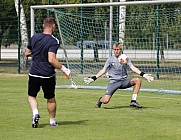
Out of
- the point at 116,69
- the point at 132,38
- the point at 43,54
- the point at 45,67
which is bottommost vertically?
the point at 132,38

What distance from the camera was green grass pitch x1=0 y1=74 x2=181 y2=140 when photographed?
9953 millimetres

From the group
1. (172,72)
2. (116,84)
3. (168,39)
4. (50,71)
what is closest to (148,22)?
(168,39)

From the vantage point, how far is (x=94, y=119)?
12016 mm

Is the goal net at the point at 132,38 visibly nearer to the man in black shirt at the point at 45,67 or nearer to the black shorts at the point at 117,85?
the black shorts at the point at 117,85

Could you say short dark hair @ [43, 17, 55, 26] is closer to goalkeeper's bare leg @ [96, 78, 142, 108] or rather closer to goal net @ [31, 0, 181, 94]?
goalkeeper's bare leg @ [96, 78, 142, 108]

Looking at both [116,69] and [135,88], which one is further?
[116,69]

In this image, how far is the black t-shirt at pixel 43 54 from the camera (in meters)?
11.0

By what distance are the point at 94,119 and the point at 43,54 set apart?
189 cm

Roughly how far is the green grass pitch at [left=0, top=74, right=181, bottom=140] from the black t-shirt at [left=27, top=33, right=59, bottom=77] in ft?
3.31

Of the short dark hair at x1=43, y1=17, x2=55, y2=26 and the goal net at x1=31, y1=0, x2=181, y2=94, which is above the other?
the short dark hair at x1=43, y1=17, x2=55, y2=26

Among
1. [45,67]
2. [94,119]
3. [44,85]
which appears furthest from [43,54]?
[94,119]

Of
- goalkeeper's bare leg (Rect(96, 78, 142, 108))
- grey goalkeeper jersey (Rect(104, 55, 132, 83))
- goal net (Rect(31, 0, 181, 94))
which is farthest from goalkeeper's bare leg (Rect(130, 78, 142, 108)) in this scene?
goal net (Rect(31, 0, 181, 94))

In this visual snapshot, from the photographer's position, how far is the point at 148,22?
26.6 meters

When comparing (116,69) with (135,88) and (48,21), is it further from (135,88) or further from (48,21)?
(48,21)
